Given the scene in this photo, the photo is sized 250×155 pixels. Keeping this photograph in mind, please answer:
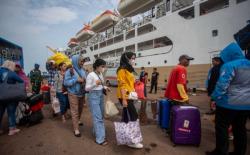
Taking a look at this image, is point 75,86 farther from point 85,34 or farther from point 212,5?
point 85,34

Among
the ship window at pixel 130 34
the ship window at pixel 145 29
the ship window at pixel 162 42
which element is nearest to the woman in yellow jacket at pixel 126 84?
the ship window at pixel 162 42

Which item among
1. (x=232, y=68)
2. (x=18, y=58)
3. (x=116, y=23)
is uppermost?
(x=116, y=23)

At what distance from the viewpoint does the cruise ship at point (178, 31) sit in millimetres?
10383

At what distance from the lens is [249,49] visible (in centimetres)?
347

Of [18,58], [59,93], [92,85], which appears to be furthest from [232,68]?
[18,58]

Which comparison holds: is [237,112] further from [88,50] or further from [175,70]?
Result: [88,50]

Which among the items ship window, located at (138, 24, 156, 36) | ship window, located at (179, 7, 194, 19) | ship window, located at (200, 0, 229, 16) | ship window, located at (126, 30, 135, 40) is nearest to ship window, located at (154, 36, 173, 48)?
ship window, located at (138, 24, 156, 36)

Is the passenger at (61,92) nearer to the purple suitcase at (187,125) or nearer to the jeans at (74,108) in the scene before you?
the jeans at (74,108)

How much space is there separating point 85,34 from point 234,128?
103ft

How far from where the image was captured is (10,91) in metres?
3.76

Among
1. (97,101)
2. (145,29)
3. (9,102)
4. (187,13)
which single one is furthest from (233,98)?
(145,29)

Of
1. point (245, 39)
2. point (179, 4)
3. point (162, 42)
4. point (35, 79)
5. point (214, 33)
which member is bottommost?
point (35, 79)

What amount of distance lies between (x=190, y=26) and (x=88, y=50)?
20.5 meters

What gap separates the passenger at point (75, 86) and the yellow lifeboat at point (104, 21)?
2091 centimetres
